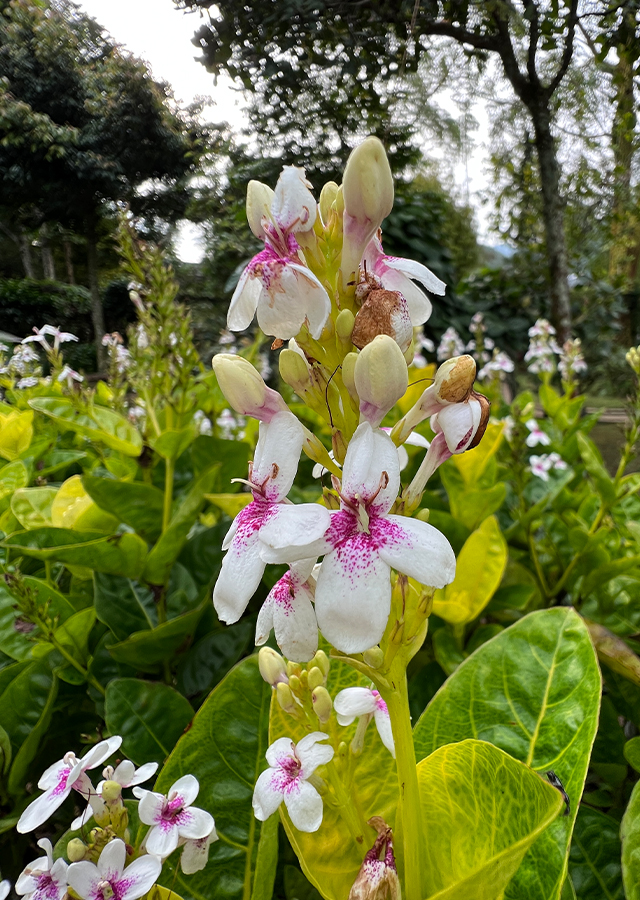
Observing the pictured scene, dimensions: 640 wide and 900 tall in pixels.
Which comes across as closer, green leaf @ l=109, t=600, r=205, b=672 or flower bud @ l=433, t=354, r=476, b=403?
flower bud @ l=433, t=354, r=476, b=403

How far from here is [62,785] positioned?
442 mm

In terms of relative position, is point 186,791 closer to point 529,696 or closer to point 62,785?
point 62,785

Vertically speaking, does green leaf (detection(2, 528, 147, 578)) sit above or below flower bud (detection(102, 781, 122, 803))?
above

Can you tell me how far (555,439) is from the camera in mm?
1409

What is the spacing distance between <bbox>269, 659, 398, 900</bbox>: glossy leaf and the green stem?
0.15 ft

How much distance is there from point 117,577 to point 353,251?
63 cm

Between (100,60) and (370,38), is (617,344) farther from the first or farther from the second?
(100,60)

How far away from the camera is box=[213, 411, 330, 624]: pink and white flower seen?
307 millimetres

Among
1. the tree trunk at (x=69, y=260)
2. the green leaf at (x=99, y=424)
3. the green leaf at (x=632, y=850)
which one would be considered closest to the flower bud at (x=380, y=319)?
the green leaf at (x=632, y=850)

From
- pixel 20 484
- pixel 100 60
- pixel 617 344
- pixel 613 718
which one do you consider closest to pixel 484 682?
pixel 613 718

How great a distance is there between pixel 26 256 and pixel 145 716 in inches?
Answer: 283

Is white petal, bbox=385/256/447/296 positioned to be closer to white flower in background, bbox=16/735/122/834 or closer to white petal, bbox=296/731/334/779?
white petal, bbox=296/731/334/779

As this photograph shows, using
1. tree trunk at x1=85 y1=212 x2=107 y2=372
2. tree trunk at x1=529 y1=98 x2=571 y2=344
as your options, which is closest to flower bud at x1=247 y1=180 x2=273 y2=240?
tree trunk at x1=529 y1=98 x2=571 y2=344

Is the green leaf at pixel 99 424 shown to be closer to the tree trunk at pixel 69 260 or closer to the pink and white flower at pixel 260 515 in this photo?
the pink and white flower at pixel 260 515
